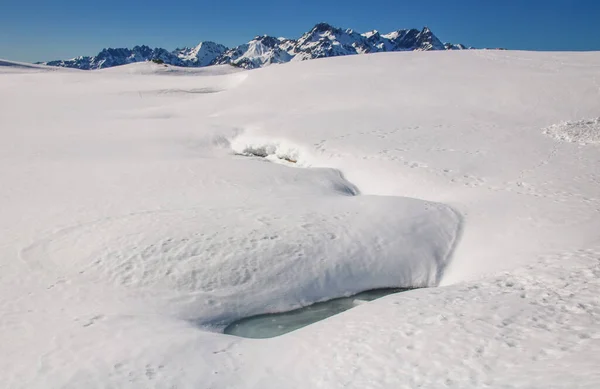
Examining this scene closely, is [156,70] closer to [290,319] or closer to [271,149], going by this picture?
[271,149]

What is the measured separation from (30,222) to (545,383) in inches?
426

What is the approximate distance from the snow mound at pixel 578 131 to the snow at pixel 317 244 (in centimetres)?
13

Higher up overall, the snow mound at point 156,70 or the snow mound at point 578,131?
the snow mound at point 156,70

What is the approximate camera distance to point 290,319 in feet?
26.9

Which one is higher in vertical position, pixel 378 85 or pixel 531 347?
pixel 378 85

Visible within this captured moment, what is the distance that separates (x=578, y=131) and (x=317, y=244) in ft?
41.6

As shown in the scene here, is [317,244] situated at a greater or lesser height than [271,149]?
lesser

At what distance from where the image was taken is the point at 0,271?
8375 millimetres

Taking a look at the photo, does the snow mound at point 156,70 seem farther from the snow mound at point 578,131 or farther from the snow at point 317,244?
the snow mound at point 578,131

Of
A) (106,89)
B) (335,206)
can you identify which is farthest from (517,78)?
(106,89)

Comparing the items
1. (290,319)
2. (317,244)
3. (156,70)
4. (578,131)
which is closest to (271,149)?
(317,244)

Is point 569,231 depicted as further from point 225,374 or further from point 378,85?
point 378,85

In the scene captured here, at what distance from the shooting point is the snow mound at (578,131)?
15805 mm

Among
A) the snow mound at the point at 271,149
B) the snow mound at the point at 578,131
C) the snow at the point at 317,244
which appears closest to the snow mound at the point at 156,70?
the snow at the point at 317,244
